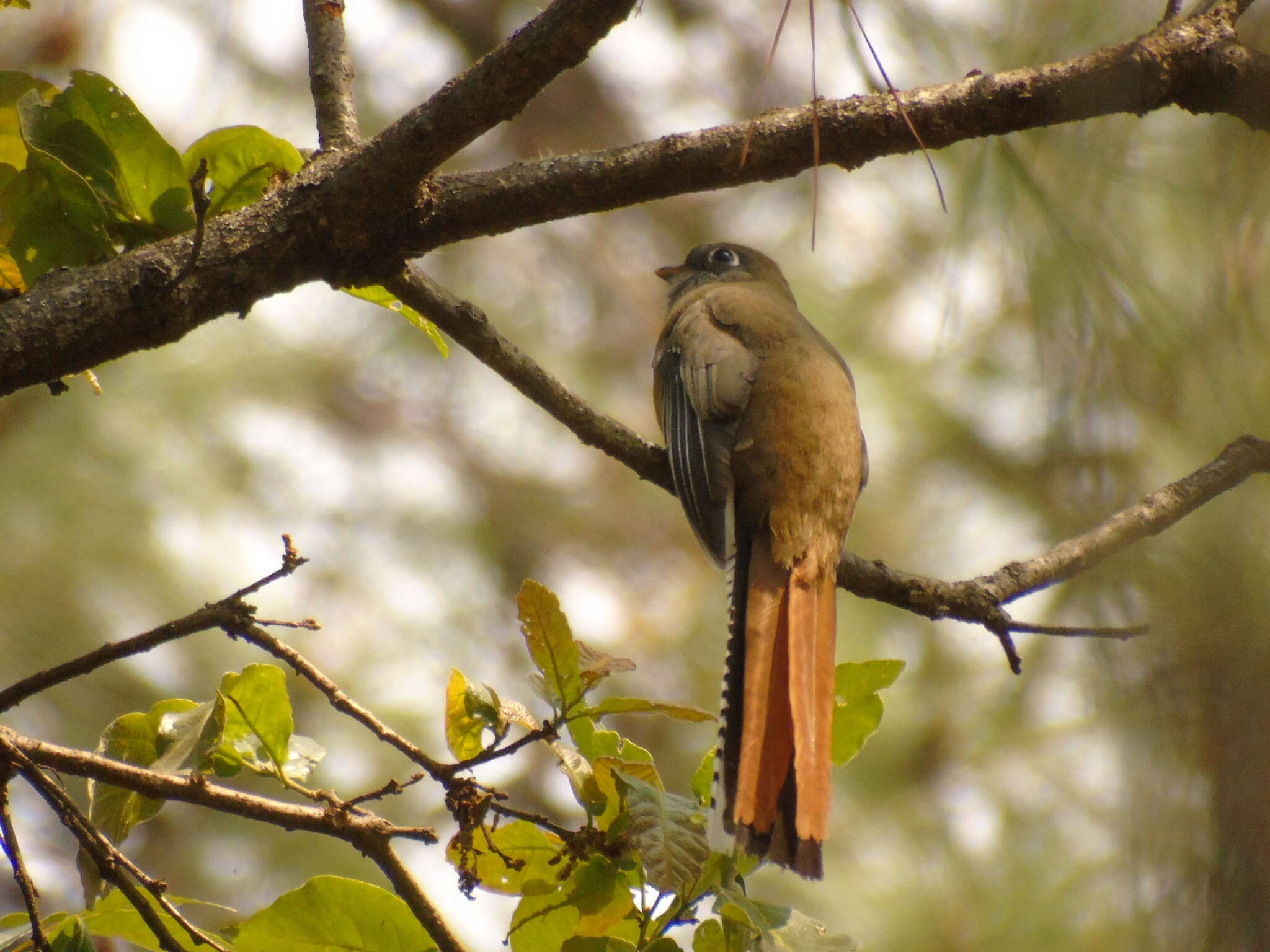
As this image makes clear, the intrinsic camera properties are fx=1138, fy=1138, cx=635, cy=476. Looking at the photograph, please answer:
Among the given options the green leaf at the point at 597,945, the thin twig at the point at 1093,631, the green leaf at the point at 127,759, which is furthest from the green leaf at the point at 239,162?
the thin twig at the point at 1093,631

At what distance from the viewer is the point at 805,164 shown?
196 centimetres

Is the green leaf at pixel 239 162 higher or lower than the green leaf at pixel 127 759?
higher

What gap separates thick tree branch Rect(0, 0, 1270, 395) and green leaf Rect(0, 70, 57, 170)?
48cm

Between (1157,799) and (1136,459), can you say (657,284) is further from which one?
(1157,799)

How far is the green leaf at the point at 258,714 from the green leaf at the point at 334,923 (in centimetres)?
24

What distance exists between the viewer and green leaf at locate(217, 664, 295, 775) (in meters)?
1.79

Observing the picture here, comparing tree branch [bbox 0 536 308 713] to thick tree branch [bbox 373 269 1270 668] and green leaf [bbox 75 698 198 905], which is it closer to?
green leaf [bbox 75 698 198 905]

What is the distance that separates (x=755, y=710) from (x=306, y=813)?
34.1 inches

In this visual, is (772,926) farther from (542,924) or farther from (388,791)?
(388,791)

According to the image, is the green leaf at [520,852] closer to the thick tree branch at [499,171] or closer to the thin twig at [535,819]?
the thin twig at [535,819]

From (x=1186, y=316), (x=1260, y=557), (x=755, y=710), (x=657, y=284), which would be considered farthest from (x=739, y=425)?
(x=657, y=284)

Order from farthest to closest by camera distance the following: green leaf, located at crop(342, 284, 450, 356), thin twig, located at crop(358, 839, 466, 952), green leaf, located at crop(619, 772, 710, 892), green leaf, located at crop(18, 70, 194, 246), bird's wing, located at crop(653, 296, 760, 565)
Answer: bird's wing, located at crop(653, 296, 760, 565)
green leaf, located at crop(342, 284, 450, 356)
green leaf, located at crop(18, 70, 194, 246)
thin twig, located at crop(358, 839, 466, 952)
green leaf, located at crop(619, 772, 710, 892)

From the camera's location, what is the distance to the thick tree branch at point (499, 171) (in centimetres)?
171

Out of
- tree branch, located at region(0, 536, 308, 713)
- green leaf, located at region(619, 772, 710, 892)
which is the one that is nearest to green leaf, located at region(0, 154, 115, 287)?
tree branch, located at region(0, 536, 308, 713)
